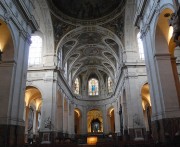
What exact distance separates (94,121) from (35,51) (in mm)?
18457

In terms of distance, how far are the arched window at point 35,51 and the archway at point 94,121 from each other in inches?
660

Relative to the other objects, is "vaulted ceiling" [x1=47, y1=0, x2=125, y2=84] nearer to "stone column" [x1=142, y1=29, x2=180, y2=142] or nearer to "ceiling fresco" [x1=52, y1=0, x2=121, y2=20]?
"ceiling fresco" [x1=52, y1=0, x2=121, y2=20]

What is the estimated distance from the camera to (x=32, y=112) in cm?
2486

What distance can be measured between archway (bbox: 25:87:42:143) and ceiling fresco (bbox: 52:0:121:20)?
8810mm

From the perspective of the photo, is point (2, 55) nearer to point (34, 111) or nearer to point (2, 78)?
point (2, 78)

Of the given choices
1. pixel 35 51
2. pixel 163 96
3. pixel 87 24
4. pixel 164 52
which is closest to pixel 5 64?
pixel 163 96

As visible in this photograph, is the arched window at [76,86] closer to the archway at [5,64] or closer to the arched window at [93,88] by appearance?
the arched window at [93,88]

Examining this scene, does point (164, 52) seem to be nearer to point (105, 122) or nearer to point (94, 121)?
point (105, 122)

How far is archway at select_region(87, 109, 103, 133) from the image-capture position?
3375 cm

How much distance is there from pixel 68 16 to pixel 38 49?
4435 mm

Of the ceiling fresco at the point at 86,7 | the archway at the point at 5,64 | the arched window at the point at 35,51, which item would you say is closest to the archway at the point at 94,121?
the arched window at the point at 35,51

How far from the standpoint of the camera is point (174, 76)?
373 inches

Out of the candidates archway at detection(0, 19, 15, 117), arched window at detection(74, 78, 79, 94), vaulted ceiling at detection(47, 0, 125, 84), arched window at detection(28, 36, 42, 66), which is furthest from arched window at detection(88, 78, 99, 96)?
archway at detection(0, 19, 15, 117)

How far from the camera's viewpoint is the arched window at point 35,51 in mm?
19797
